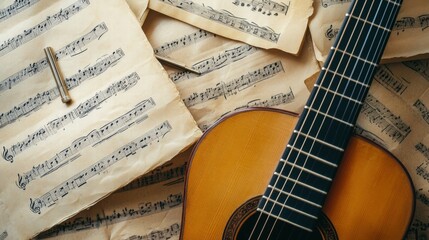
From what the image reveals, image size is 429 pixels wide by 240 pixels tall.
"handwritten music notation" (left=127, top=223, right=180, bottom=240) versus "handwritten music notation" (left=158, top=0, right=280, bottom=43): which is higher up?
"handwritten music notation" (left=158, top=0, right=280, bottom=43)

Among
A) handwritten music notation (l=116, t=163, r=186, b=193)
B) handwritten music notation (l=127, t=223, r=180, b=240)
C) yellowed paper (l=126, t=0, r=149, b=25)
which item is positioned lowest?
handwritten music notation (l=127, t=223, r=180, b=240)

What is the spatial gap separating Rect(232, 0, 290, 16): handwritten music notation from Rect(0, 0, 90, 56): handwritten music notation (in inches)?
13.2

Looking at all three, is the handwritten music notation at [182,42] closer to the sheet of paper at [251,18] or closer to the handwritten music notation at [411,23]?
the sheet of paper at [251,18]

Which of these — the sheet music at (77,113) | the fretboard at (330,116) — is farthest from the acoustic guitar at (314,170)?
the sheet music at (77,113)

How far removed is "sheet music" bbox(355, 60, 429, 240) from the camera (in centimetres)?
97

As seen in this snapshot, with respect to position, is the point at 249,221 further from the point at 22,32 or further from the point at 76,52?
the point at 22,32

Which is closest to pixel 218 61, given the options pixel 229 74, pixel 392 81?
pixel 229 74

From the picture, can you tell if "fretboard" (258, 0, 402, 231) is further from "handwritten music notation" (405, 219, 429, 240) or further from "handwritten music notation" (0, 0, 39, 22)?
"handwritten music notation" (0, 0, 39, 22)

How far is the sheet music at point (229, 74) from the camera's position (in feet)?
3.27

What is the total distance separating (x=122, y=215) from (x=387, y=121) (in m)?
0.59

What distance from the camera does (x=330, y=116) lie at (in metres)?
0.78

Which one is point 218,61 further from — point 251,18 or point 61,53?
point 61,53

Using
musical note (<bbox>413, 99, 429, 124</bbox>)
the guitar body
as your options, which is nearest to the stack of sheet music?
musical note (<bbox>413, 99, 429, 124</bbox>)

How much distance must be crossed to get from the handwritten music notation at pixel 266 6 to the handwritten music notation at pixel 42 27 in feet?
1.10
